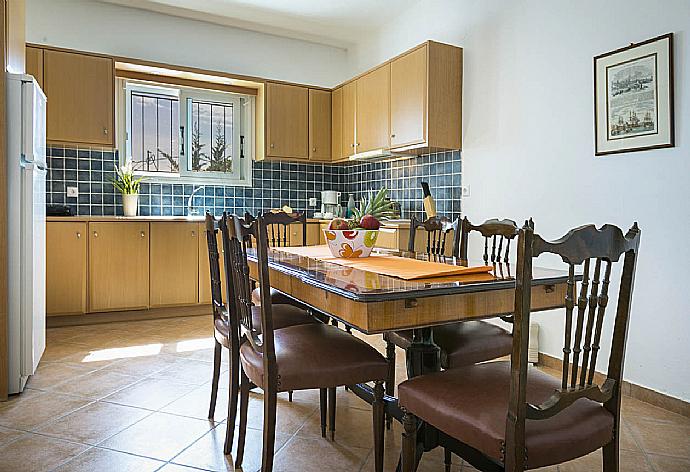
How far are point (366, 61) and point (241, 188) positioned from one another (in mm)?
1923

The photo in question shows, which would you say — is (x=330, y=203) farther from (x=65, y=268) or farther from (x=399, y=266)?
(x=399, y=266)

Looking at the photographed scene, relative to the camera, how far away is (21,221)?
2.71 metres

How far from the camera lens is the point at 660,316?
2.79 meters

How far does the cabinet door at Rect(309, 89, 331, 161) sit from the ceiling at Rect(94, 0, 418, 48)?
67 centimetres

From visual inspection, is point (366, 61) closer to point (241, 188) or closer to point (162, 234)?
point (241, 188)

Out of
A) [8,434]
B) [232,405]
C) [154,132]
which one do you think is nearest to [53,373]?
[8,434]

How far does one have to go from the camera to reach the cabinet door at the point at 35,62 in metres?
4.22

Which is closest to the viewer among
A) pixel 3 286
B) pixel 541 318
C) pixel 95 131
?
pixel 3 286

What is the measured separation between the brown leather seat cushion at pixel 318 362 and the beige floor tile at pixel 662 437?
1.29 metres

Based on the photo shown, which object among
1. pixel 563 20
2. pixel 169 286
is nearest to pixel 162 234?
pixel 169 286

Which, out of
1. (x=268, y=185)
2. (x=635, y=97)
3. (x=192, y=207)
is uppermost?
(x=635, y=97)

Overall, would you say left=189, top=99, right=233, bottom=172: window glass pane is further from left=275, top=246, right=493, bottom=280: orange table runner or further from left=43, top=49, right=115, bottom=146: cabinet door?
left=275, top=246, right=493, bottom=280: orange table runner

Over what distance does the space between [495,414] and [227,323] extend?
135 cm

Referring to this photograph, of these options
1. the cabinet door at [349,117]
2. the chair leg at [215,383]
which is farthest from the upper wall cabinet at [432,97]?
the chair leg at [215,383]
